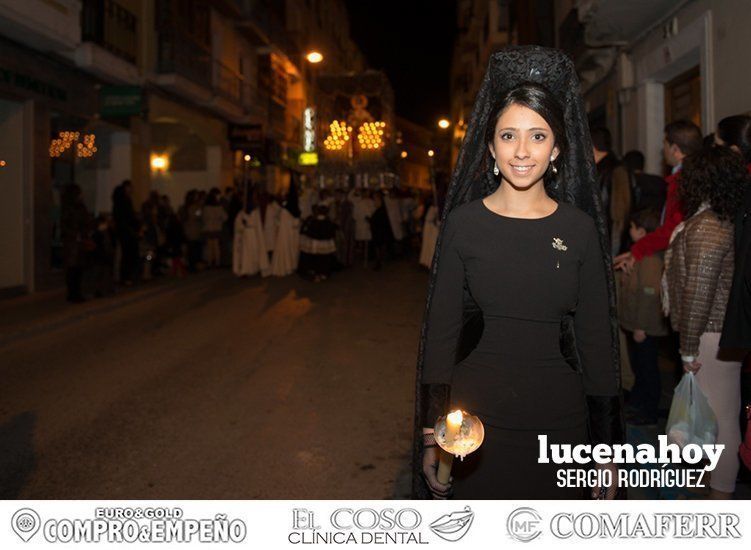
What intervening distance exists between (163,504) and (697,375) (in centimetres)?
277

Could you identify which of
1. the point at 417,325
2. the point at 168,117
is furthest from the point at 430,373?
the point at 168,117

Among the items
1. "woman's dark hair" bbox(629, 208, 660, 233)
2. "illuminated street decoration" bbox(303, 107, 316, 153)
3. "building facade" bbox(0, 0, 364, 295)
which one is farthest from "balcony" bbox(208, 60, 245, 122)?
"woman's dark hair" bbox(629, 208, 660, 233)

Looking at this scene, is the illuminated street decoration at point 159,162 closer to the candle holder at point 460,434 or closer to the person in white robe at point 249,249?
the person in white robe at point 249,249

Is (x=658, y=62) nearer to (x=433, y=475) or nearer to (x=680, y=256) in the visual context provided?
(x=680, y=256)

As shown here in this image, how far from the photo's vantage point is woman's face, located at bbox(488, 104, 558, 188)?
2170 mm

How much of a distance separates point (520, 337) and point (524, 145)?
1.89 feet

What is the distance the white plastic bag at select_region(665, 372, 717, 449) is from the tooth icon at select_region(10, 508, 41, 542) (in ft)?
8.87

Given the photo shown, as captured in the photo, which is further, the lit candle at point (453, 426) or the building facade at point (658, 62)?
the building facade at point (658, 62)

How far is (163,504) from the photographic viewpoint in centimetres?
241

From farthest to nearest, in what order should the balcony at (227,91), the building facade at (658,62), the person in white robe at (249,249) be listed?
the balcony at (227,91), the person in white robe at (249,249), the building facade at (658,62)

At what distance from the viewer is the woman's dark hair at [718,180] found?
360 centimetres

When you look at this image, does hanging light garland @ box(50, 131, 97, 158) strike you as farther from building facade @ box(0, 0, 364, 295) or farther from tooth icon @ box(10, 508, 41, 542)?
tooth icon @ box(10, 508, 41, 542)

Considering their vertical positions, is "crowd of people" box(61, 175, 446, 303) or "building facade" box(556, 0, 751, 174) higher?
"building facade" box(556, 0, 751, 174)

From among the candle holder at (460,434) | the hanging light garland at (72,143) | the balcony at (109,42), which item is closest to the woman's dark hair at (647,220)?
the candle holder at (460,434)
